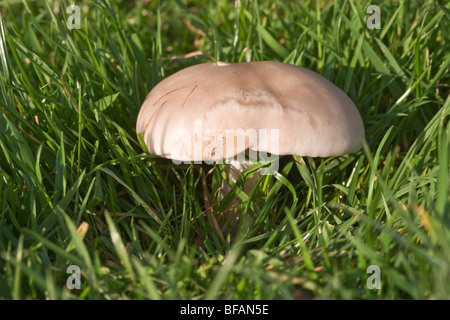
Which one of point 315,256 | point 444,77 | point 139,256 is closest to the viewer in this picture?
point 315,256

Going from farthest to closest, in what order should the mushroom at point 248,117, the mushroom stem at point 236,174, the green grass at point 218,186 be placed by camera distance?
the mushroom stem at point 236,174 → the mushroom at point 248,117 → the green grass at point 218,186

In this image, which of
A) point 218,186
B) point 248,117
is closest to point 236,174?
point 218,186

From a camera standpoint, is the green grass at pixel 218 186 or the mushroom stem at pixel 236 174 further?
the mushroom stem at pixel 236 174

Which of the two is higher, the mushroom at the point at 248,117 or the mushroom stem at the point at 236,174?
the mushroom at the point at 248,117

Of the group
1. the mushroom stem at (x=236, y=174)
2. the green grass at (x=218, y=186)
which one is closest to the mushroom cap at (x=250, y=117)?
the green grass at (x=218, y=186)

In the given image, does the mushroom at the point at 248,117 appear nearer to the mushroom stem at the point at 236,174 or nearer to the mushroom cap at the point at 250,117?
the mushroom cap at the point at 250,117
